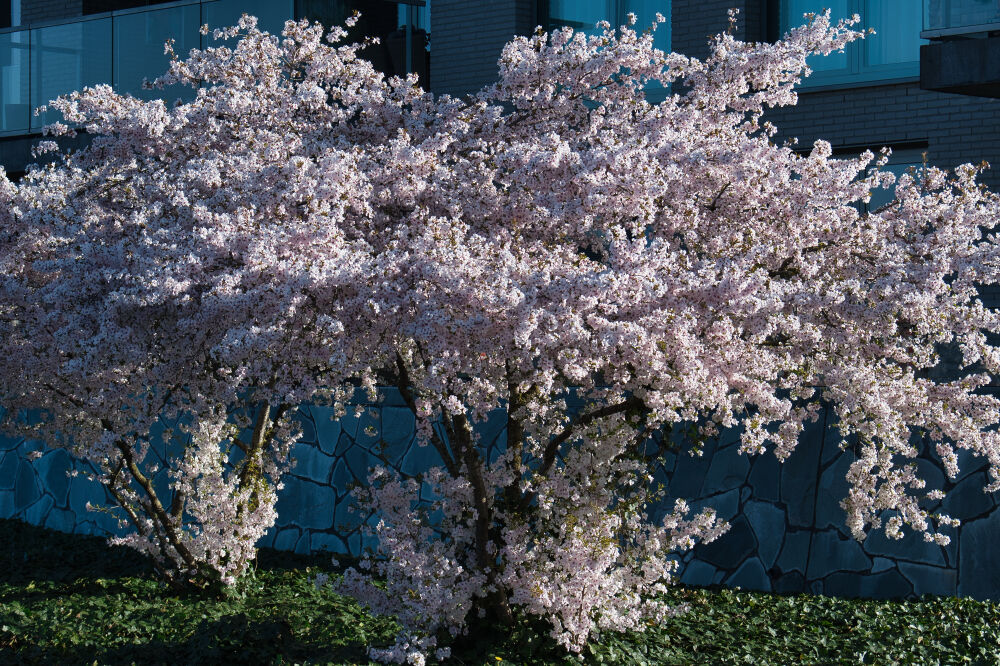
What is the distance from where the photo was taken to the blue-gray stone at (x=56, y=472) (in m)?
13.8

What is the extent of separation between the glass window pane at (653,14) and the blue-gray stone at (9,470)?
371 inches

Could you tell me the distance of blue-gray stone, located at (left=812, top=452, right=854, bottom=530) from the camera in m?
10.1

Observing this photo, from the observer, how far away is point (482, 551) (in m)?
7.11

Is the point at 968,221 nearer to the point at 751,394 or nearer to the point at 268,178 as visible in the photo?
the point at 751,394

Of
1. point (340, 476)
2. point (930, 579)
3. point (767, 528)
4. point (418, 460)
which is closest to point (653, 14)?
A: point (418, 460)

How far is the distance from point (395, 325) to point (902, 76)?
9.00m

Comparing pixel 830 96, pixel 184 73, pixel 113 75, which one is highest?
pixel 113 75

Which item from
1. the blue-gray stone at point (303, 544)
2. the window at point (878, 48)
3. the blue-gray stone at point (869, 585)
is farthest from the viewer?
the window at point (878, 48)

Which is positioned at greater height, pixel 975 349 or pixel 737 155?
pixel 737 155

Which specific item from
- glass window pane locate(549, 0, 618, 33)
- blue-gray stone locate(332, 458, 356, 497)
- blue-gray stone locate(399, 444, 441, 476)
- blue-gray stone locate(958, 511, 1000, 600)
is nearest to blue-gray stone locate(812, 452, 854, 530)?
blue-gray stone locate(958, 511, 1000, 600)

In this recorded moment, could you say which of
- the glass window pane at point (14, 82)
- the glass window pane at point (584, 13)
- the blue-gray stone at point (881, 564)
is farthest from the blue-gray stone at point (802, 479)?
the glass window pane at point (14, 82)

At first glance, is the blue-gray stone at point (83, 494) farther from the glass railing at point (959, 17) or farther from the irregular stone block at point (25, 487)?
the glass railing at point (959, 17)

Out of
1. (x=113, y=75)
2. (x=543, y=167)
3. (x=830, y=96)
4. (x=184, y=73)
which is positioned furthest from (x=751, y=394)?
(x=113, y=75)

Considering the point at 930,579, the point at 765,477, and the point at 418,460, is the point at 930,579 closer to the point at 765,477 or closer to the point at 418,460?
the point at 765,477
